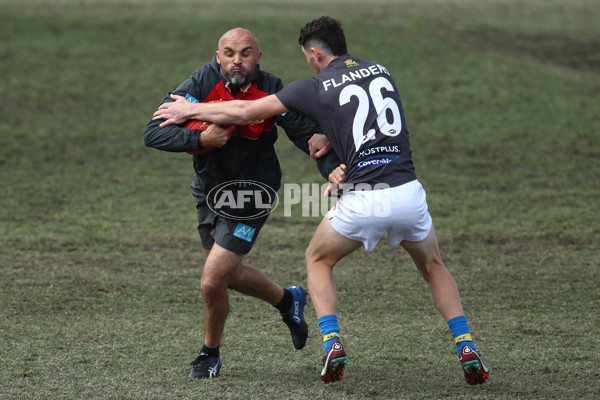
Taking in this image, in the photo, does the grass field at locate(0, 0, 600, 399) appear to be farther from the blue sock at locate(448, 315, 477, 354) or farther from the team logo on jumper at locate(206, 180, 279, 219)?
the team logo on jumper at locate(206, 180, 279, 219)

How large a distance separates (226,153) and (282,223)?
506cm

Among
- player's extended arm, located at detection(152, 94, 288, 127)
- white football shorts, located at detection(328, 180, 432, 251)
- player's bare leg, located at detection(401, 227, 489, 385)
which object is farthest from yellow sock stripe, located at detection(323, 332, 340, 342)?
player's extended arm, located at detection(152, 94, 288, 127)

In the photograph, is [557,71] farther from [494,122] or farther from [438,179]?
[438,179]

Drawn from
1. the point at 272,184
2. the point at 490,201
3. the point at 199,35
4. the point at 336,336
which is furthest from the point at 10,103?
the point at 336,336

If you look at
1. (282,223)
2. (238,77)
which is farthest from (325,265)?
(282,223)

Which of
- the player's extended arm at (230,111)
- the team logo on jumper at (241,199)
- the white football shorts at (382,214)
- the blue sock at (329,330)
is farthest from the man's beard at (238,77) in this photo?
the blue sock at (329,330)

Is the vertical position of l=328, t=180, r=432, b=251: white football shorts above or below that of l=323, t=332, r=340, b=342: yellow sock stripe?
above

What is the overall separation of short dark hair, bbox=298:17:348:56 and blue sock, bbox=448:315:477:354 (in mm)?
1774

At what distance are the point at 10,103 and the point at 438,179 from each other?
9.05 m

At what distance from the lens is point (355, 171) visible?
15.3 feet

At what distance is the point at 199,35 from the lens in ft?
68.2

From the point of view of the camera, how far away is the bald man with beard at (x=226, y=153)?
4.95 m

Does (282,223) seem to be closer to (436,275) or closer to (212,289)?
(212,289)

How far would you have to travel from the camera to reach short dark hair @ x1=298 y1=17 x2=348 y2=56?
4.79 metres
